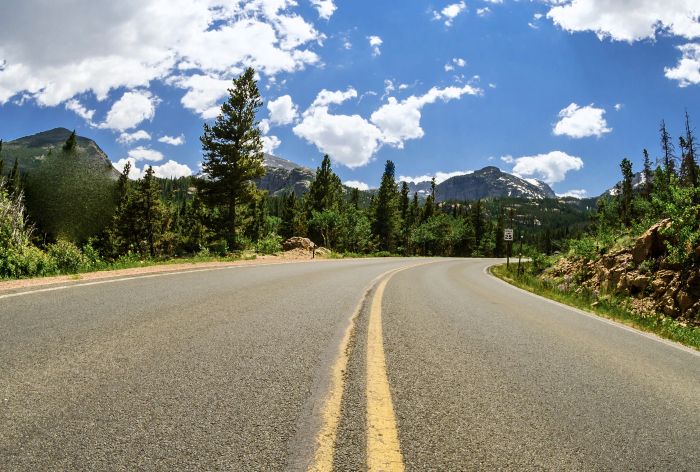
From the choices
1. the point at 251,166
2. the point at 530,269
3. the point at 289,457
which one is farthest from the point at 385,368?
the point at 251,166

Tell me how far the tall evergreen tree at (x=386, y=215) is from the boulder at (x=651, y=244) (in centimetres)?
5494

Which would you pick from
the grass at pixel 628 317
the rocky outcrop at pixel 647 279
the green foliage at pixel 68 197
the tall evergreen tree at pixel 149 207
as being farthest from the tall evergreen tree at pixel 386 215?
the grass at pixel 628 317

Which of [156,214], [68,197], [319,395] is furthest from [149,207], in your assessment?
[319,395]

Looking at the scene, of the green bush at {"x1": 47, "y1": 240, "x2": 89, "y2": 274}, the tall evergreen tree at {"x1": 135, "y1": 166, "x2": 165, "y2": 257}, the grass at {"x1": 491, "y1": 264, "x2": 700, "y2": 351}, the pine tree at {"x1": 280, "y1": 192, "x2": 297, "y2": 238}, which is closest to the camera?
the grass at {"x1": 491, "y1": 264, "x2": 700, "y2": 351}

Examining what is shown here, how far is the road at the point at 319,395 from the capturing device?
2035 millimetres

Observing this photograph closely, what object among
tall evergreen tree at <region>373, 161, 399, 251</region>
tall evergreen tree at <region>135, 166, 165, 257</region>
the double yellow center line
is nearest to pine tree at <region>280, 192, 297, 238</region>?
tall evergreen tree at <region>373, 161, 399, 251</region>

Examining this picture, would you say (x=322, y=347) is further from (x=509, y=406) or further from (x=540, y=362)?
(x=540, y=362)

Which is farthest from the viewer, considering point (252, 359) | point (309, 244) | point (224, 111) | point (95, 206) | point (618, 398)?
point (95, 206)

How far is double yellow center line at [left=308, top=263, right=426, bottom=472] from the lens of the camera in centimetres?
196

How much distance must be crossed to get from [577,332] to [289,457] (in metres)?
6.05

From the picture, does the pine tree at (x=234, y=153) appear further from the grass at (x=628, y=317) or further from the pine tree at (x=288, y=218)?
the pine tree at (x=288, y=218)

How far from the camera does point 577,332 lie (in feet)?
21.2

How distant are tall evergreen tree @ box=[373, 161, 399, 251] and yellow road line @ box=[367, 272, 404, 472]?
64.1 m

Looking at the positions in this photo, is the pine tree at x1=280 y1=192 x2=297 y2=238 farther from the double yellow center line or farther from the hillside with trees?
the double yellow center line
